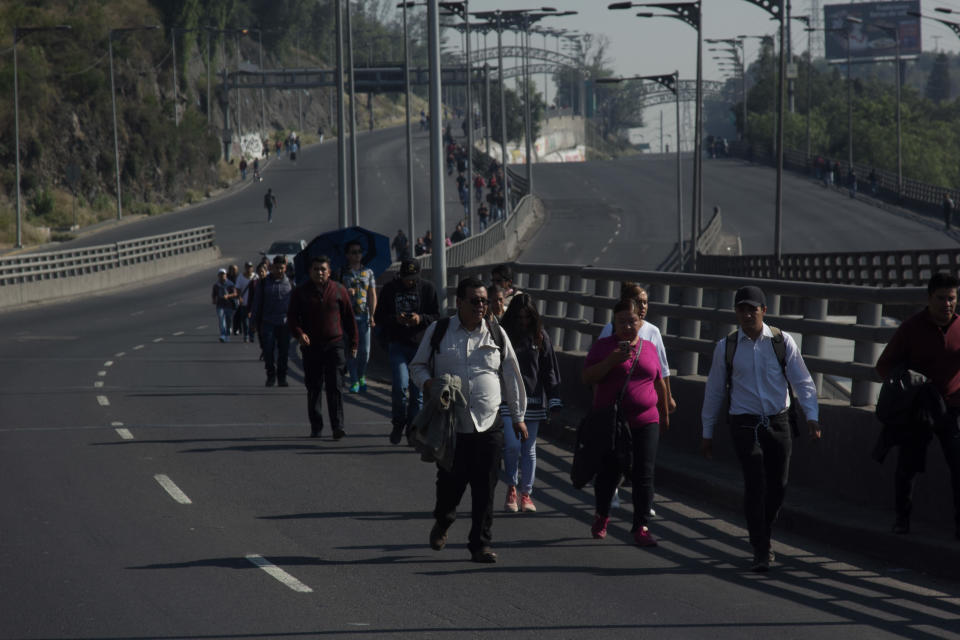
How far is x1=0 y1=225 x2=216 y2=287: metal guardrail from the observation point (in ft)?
167

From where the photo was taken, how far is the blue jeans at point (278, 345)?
67.4ft

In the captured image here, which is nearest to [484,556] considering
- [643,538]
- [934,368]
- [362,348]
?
[643,538]

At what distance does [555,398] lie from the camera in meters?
11.6

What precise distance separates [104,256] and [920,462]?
169 feet

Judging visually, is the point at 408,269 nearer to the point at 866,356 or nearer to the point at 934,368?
the point at 866,356

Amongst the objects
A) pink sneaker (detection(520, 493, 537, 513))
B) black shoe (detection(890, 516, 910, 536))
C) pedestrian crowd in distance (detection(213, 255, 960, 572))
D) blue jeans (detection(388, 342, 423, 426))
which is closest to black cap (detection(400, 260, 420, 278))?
blue jeans (detection(388, 342, 423, 426))

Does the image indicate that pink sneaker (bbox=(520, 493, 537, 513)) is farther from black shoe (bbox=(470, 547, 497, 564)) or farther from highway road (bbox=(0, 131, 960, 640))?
black shoe (bbox=(470, 547, 497, 564))

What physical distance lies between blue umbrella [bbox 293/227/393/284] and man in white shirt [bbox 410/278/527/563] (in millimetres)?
11804

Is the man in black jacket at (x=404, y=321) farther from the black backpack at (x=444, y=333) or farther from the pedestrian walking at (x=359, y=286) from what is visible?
the black backpack at (x=444, y=333)

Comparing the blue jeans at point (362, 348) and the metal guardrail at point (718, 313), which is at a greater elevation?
the metal guardrail at point (718, 313)

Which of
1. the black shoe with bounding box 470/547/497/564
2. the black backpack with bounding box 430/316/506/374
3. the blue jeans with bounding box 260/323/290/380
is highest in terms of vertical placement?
the black backpack with bounding box 430/316/506/374

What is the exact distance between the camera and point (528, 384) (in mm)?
11547

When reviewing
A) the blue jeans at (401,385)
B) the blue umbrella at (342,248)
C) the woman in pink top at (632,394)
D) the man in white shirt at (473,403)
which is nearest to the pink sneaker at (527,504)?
the woman in pink top at (632,394)

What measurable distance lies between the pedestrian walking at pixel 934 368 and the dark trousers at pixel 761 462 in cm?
74
